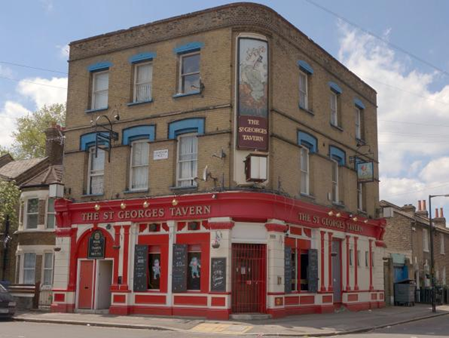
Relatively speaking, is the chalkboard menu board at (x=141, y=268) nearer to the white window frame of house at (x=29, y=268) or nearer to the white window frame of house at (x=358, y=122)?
the white window frame of house at (x=29, y=268)

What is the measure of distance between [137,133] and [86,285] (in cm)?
677

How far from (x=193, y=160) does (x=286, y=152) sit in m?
3.75

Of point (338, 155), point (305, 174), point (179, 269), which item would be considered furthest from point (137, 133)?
point (338, 155)

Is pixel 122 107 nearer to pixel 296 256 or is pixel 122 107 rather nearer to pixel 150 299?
pixel 150 299

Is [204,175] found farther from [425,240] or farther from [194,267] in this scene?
[425,240]

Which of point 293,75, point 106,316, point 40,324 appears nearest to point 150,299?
point 106,316

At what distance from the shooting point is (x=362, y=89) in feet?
102

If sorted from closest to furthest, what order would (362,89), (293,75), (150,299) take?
(150,299), (293,75), (362,89)

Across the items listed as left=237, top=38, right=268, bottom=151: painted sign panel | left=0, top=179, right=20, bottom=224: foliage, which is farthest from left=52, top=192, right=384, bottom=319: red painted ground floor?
left=0, top=179, right=20, bottom=224: foliage

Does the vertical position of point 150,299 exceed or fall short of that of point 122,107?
it falls short

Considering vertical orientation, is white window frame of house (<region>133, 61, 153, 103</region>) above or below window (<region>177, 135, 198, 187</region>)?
above

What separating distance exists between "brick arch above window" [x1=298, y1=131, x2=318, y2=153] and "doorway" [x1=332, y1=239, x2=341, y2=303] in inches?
185

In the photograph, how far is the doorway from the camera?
26.4 meters

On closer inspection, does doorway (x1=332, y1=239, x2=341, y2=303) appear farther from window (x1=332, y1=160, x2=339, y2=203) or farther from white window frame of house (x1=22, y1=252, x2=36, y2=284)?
white window frame of house (x1=22, y1=252, x2=36, y2=284)
